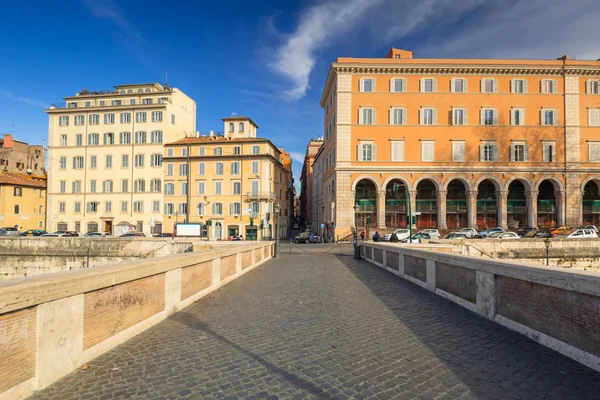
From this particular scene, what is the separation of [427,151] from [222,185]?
2625 centimetres

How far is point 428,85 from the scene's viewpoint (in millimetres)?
38438

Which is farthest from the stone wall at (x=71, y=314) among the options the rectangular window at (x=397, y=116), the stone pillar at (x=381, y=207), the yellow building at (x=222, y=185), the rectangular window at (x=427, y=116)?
the rectangular window at (x=427, y=116)

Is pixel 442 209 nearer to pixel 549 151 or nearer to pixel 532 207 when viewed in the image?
pixel 532 207

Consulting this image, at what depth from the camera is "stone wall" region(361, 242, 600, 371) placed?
401cm

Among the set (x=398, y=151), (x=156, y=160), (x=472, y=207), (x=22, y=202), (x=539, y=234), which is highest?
(x=398, y=151)

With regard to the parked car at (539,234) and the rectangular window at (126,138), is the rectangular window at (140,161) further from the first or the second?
the parked car at (539,234)

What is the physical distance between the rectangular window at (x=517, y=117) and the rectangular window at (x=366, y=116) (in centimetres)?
1647

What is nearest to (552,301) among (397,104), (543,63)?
(397,104)

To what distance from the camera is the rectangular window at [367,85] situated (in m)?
38.5

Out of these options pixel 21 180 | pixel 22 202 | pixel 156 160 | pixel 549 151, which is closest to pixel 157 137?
pixel 156 160

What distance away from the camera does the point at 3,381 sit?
296cm

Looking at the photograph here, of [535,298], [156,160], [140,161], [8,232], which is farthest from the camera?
[140,161]

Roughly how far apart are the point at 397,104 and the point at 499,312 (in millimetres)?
36012

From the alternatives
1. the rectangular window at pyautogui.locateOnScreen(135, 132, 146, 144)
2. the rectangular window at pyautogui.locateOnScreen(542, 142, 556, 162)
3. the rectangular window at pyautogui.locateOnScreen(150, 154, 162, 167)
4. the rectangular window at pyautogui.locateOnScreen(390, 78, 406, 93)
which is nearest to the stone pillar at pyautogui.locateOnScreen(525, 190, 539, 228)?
the rectangular window at pyautogui.locateOnScreen(542, 142, 556, 162)
